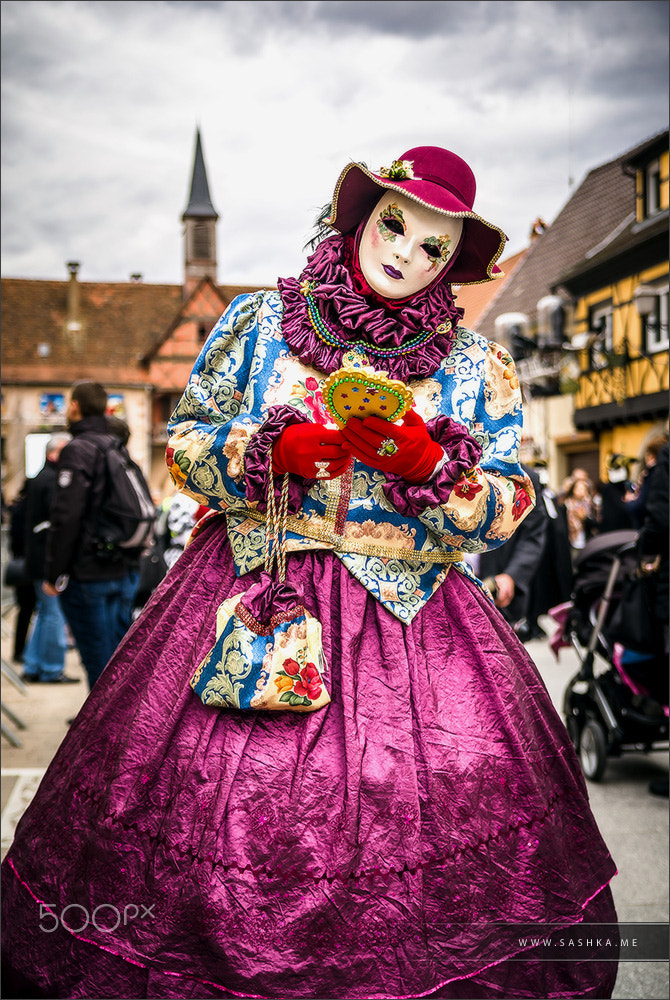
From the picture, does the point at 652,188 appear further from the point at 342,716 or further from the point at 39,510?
the point at 342,716

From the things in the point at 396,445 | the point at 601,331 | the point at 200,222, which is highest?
the point at 601,331

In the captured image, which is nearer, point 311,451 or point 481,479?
point 311,451

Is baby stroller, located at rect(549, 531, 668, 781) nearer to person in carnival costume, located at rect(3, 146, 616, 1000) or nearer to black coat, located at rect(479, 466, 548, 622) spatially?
black coat, located at rect(479, 466, 548, 622)

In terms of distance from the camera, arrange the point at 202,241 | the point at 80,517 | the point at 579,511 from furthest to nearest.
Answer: the point at 579,511, the point at 80,517, the point at 202,241

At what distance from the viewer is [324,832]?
5.03ft

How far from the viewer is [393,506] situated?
5.81 ft

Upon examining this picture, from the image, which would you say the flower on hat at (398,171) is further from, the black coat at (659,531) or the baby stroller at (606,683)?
the baby stroller at (606,683)

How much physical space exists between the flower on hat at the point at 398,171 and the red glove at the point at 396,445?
48 cm

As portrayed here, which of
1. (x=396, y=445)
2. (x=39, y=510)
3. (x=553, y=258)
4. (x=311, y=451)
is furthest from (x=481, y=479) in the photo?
(x=553, y=258)

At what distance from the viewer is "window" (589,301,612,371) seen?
14047 millimetres

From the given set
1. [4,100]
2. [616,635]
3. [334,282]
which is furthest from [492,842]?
[616,635]

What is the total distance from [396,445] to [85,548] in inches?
124

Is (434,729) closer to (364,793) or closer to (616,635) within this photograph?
Result: (364,793)

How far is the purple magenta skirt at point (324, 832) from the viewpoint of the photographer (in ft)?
4.93
